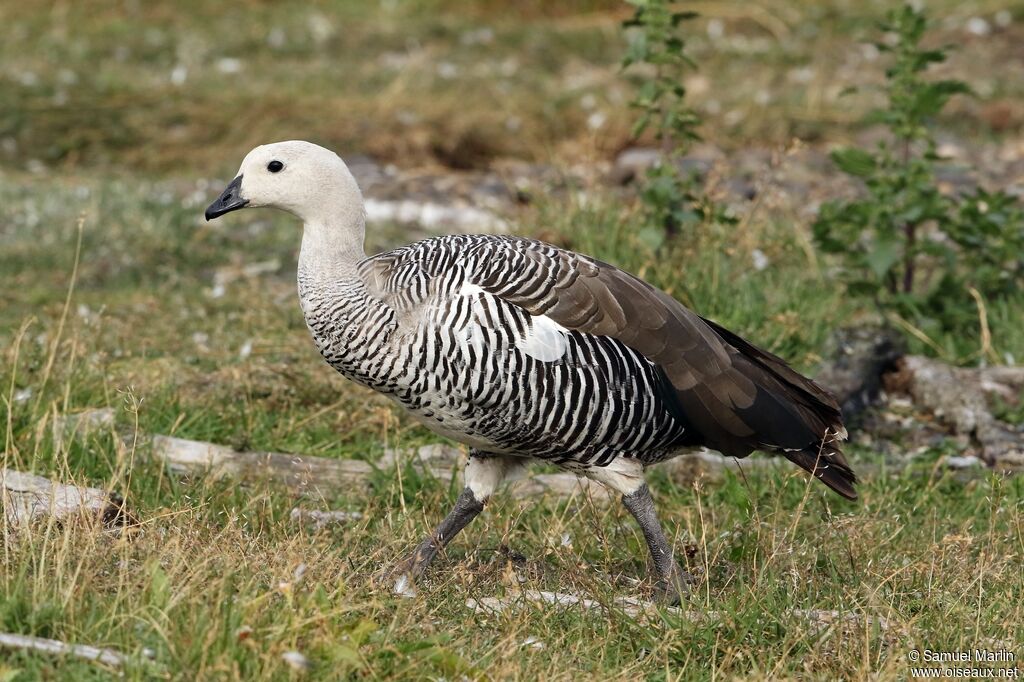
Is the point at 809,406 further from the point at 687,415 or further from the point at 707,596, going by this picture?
the point at 707,596

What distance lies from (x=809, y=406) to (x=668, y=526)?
2.78ft

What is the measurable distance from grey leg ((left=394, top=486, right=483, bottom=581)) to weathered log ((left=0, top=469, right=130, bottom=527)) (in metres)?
1.02

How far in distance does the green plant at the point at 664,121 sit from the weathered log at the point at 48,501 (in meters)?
3.41

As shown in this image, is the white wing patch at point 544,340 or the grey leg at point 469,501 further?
the grey leg at point 469,501

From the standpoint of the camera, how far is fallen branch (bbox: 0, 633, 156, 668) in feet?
12.7

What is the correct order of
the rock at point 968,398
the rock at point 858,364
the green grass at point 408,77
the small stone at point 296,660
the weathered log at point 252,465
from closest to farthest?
1. the small stone at point 296,660
2. the weathered log at point 252,465
3. the rock at point 968,398
4. the rock at point 858,364
5. the green grass at point 408,77

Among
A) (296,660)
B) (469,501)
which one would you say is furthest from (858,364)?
(296,660)

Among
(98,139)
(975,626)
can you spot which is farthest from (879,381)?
(98,139)

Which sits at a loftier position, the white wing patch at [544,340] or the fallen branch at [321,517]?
the white wing patch at [544,340]

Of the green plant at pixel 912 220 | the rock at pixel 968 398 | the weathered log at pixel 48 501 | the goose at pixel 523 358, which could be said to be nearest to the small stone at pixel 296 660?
the weathered log at pixel 48 501

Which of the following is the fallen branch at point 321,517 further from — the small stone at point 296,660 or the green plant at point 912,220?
the green plant at point 912,220

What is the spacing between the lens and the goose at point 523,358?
5.14 metres

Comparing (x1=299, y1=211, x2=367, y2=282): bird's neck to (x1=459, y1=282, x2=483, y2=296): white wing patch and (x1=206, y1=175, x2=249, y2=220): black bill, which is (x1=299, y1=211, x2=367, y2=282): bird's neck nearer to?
(x1=206, y1=175, x2=249, y2=220): black bill

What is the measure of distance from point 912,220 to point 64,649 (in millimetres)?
5299
